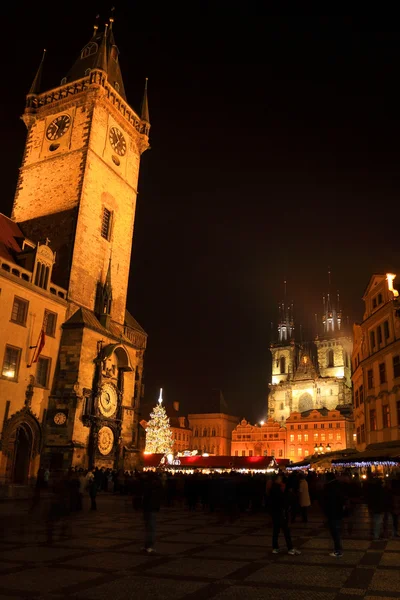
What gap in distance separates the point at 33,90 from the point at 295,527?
38.6 metres

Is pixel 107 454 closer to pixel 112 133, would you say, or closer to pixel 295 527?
pixel 295 527

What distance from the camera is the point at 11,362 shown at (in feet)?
91.3

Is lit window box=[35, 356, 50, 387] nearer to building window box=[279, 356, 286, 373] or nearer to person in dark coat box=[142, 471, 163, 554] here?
person in dark coat box=[142, 471, 163, 554]

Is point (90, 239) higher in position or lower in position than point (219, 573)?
higher

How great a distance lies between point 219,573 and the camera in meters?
8.63

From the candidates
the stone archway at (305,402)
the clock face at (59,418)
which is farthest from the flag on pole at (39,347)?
the stone archway at (305,402)

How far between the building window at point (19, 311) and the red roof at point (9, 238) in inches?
134

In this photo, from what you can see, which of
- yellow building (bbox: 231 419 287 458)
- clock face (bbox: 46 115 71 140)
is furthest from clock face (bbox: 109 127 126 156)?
yellow building (bbox: 231 419 287 458)

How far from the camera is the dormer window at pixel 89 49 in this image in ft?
141

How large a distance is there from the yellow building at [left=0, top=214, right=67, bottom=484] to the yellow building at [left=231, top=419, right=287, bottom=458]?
9169 centimetres

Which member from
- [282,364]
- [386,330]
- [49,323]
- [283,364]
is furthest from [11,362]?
[282,364]

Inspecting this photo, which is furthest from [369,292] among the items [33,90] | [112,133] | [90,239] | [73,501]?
[33,90]

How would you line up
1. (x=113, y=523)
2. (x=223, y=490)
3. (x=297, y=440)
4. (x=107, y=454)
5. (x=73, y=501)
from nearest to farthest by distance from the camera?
(x=113, y=523) < (x=73, y=501) < (x=223, y=490) < (x=107, y=454) < (x=297, y=440)

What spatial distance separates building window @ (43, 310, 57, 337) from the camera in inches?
1203
